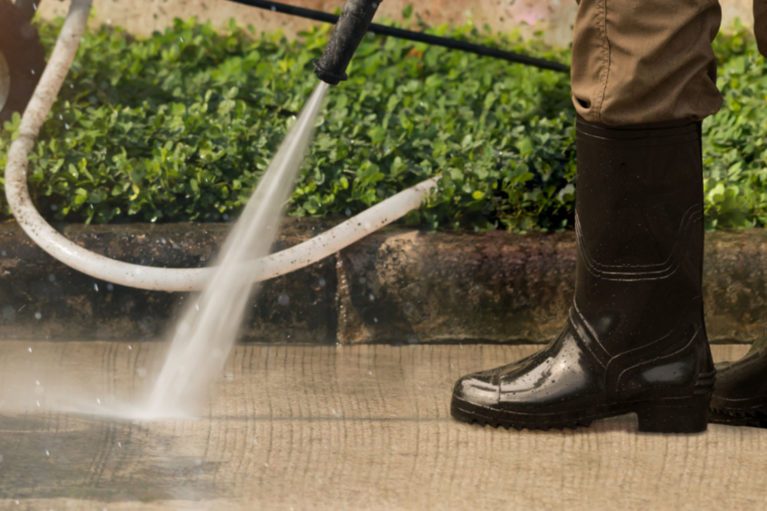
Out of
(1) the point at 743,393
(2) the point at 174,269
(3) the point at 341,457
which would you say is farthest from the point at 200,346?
(1) the point at 743,393

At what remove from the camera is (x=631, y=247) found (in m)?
2.45

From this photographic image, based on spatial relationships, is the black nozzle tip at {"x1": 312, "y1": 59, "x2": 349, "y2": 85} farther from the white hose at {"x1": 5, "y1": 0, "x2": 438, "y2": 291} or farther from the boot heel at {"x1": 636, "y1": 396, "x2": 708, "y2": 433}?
the boot heel at {"x1": 636, "y1": 396, "x2": 708, "y2": 433}

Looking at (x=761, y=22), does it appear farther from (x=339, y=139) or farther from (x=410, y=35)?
(x=410, y=35)

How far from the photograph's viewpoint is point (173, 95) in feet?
14.0

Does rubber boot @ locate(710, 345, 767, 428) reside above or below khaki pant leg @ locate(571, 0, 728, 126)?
below

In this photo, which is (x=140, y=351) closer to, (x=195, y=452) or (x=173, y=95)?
(x=195, y=452)

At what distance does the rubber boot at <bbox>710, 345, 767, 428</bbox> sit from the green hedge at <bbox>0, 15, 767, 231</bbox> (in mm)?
789

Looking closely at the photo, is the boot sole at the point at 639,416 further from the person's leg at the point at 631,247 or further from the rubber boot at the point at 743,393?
the rubber boot at the point at 743,393

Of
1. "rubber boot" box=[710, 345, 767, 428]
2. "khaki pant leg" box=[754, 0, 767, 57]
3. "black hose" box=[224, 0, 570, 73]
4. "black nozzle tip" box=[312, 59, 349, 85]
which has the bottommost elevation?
"rubber boot" box=[710, 345, 767, 428]

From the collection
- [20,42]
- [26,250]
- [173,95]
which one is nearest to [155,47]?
[173,95]

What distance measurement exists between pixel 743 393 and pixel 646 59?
84cm

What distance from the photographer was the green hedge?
11.2 ft

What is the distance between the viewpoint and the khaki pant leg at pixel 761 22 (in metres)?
2.45

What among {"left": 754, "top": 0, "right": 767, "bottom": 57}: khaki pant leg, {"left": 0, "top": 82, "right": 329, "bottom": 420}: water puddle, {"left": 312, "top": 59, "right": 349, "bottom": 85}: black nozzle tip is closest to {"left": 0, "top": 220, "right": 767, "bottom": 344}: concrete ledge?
{"left": 0, "top": 82, "right": 329, "bottom": 420}: water puddle
